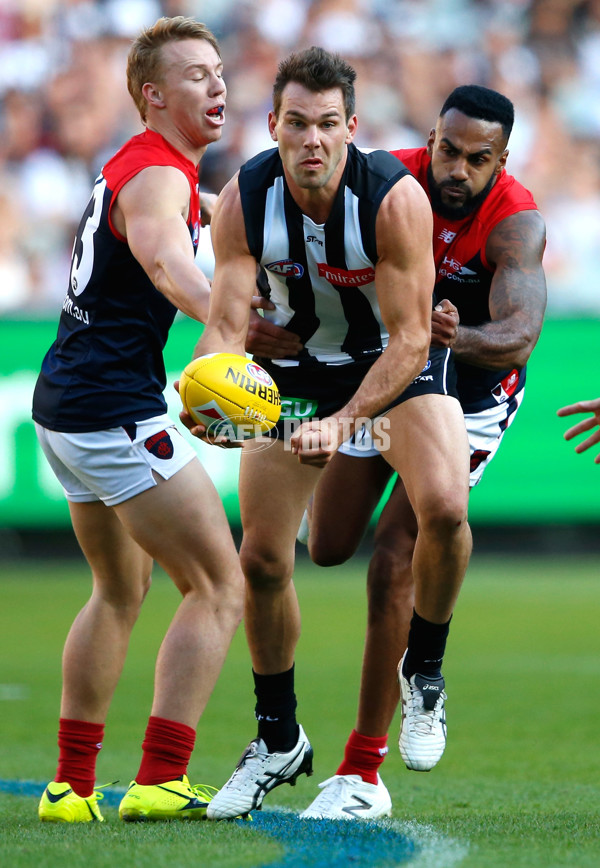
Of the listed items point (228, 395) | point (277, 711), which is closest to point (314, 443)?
point (228, 395)

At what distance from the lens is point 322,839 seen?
3.61 m

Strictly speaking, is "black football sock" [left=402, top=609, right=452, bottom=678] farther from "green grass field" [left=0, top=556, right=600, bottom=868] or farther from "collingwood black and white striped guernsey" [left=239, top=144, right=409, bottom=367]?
"collingwood black and white striped guernsey" [left=239, top=144, right=409, bottom=367]

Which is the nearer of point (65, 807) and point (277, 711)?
point (65, 807)

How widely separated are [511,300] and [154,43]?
165 cm

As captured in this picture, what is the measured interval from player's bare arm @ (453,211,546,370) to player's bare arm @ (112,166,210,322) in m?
1.19

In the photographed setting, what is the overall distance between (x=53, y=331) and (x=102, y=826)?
8.32m

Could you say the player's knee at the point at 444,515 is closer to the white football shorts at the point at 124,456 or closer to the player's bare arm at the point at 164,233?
the white football shorts at the point at 124,456

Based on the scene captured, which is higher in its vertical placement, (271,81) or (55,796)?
(271,81)

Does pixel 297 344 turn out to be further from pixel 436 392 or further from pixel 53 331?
pixel 53 331

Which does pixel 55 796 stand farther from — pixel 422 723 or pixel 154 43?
pixel 154 43

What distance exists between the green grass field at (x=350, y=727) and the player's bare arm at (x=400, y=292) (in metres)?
1.35

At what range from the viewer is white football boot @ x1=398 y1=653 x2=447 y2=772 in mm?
4387

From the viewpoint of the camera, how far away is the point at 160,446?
4035mm

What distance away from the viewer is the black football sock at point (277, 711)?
4.46 metres
